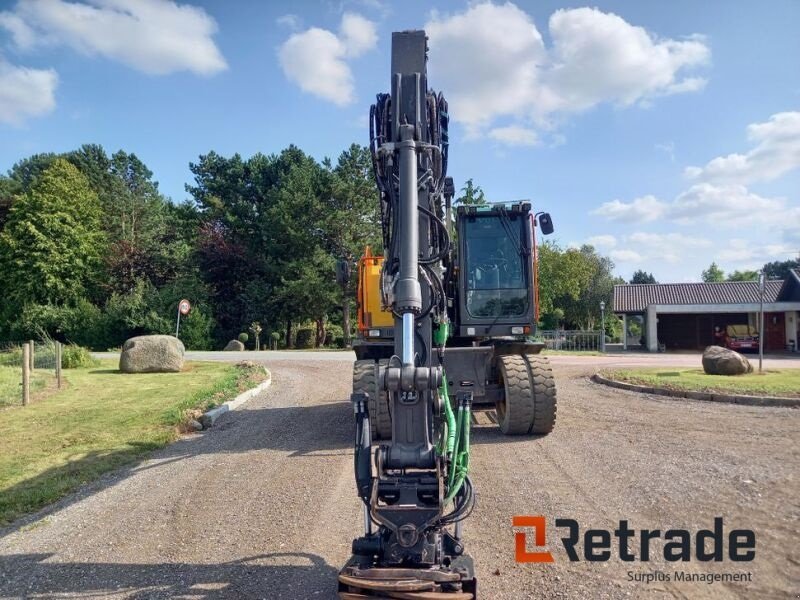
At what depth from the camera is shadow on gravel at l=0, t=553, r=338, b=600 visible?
13.3 ft


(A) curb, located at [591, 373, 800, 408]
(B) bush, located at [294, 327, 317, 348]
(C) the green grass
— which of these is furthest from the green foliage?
(C) the green grass

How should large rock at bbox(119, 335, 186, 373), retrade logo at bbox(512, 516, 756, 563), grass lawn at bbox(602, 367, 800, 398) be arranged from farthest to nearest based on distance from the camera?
large rock at bbox(119, 335, 186, 373), grass lawn at bbox(602, 367, 800, 398), retrade logo at bbox(512, 516, 756, 563)

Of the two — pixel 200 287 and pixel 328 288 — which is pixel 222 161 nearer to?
pixel 200 287

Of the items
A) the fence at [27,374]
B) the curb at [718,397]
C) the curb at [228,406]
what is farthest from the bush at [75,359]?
the curb at [718,397]

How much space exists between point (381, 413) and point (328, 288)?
100ft

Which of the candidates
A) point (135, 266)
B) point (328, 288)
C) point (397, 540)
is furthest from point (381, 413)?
point (135, 266)

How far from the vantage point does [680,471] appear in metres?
6.62

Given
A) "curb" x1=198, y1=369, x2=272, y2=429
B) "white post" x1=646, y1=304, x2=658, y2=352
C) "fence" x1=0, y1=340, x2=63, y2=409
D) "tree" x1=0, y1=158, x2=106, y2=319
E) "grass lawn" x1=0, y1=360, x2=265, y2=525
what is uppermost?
"tree" x1=0, y1=158, x2=106, y2=319

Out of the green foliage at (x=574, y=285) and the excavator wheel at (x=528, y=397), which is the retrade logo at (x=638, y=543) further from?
the green foliage at (x=574, y=285)

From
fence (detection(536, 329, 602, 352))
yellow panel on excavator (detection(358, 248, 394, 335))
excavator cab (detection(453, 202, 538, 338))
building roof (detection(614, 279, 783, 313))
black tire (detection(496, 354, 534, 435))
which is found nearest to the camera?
black tire (detection(496, 354, 534, 435))

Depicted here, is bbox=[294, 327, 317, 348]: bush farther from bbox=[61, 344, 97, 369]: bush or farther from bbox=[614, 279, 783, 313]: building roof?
bbox=[614, 279, 783, 313]: building roof

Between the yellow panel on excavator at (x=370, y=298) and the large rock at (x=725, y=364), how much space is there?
11.3 meters

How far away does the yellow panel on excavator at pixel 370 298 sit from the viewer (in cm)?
925

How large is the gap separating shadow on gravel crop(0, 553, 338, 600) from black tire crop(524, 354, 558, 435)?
4.63 metres
